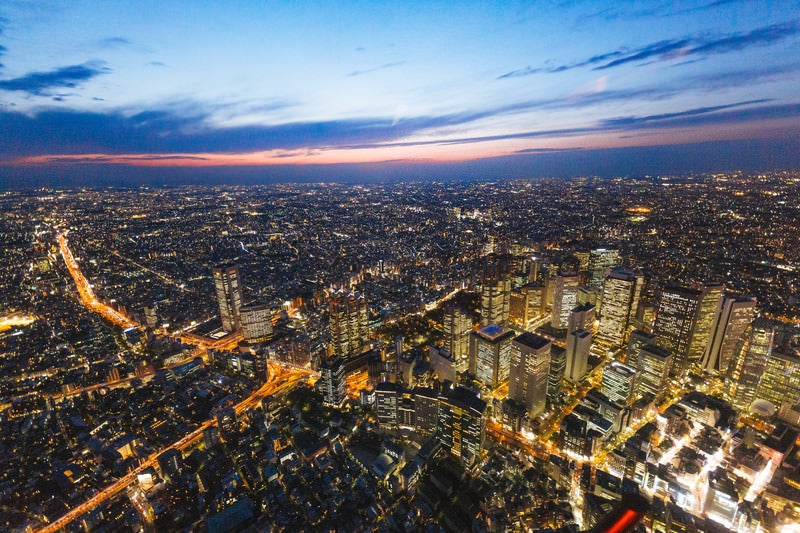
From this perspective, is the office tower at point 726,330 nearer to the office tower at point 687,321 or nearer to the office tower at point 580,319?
the office tower at point 687,321

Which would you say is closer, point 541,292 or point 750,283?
point 541,292

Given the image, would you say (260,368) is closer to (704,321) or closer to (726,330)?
(704,321)

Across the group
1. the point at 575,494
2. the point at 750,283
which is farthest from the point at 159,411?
the point at 750,283

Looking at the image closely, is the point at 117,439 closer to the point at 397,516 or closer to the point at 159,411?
the point at 159,411

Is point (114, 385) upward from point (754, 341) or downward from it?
downward

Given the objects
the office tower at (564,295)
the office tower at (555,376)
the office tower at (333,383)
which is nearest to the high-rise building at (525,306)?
the office tower at (564,295)

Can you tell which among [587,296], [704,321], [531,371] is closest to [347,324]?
[531,371]

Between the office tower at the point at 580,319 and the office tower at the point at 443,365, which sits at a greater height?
the office tower at the point at 580,319
